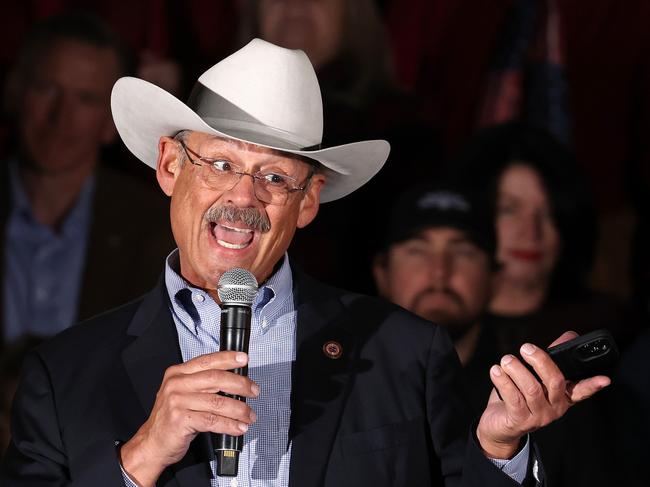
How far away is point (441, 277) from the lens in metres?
3.94

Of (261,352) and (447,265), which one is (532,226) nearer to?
(447,265)

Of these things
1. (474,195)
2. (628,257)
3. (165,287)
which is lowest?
(628,257)

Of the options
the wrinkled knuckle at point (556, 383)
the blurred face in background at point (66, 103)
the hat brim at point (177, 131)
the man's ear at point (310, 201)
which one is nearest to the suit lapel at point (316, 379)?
the man's ear at point (310, 201)

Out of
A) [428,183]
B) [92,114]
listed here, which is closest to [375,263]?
[428,183]

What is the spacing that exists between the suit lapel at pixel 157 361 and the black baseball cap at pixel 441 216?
5.12ft

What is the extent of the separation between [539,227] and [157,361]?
221 cm

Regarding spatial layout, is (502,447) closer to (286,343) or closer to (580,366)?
(580,366)

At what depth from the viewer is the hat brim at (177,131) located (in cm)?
250

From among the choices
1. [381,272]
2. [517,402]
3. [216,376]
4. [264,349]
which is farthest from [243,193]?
[381,272]

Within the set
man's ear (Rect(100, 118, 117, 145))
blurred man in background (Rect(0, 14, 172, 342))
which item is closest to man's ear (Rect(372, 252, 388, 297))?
blurred man in background (Rect(0, 14, 172, 342))

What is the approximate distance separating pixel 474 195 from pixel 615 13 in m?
1.22

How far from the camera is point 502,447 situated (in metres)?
2.29

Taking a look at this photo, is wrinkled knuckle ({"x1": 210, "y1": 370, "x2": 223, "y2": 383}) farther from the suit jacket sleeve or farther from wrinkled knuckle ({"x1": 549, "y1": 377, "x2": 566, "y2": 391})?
wrinkled knuckle ({"x1": 549, "y1": 377, "x2": 566, "y2": 391})

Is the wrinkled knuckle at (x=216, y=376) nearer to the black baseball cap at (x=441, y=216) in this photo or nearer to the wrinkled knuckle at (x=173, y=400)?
the wrinkled knuckle at (x=173, y=400)
